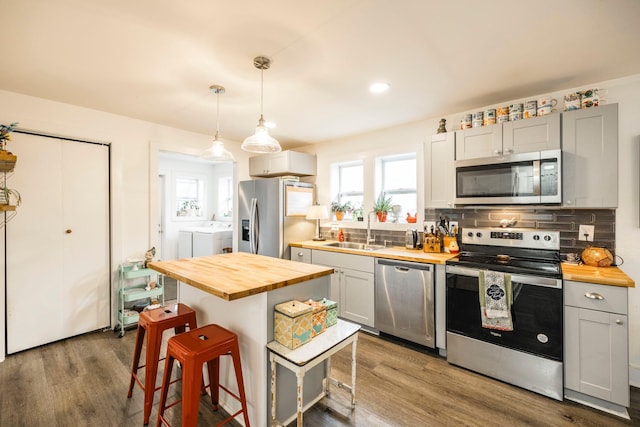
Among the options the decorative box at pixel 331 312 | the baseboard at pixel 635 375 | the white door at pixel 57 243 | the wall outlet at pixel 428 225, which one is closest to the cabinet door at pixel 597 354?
the baseboard at pixel 635 375

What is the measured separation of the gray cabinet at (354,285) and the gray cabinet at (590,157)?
178 cm

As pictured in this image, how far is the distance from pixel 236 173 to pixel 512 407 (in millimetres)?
4072

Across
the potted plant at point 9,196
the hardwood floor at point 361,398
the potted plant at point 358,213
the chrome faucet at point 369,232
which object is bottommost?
the hardwood floor at point 361,398

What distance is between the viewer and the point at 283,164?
4.14 m

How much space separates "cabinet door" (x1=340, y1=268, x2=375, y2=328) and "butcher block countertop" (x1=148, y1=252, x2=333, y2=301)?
48.1 inches

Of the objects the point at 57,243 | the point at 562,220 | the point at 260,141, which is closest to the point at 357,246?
the point at 562,220

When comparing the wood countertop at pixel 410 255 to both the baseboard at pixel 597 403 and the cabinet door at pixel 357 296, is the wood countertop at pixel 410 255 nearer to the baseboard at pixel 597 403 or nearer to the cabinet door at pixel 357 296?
the cabinet door at pixel 357 296

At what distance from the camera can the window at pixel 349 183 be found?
4.13 m

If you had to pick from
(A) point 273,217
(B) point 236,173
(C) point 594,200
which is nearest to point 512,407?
(C) point 594,200

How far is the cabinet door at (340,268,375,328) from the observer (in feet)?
10.2

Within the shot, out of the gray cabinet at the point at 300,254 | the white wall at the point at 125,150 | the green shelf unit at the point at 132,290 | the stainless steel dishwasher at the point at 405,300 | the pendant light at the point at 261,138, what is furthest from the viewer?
the gray cabinet at the point at 300,254

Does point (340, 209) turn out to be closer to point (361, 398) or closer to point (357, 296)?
point (357, 296)

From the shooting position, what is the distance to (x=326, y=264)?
352cm

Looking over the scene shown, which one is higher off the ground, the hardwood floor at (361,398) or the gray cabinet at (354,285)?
the gray cabinet at (354,285)
